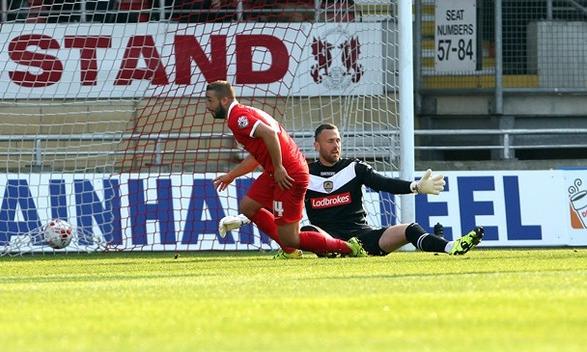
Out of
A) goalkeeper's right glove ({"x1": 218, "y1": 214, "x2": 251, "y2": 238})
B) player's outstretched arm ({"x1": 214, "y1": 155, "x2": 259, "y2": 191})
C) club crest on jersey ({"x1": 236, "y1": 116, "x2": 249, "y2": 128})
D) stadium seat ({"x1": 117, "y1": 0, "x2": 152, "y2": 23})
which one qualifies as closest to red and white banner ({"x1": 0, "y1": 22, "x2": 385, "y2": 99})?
stadium seat ({"x1": 117, "y1": 0, "x2": 152, "y2": 23})

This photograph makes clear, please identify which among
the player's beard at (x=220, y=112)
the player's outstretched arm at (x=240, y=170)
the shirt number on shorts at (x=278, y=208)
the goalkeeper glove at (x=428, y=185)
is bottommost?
the shirt number on shorts at (x=278, y=208)

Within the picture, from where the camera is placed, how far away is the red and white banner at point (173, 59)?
1989cm

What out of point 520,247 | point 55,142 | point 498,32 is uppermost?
point 498,32

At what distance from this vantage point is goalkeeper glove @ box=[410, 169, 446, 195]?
41.0ft

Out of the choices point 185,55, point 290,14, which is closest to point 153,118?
point 185,55

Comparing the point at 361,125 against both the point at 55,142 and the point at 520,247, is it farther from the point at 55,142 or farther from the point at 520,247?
the point at 55,142

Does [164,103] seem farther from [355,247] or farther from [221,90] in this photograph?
[221,90]

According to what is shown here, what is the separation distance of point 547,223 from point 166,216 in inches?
175

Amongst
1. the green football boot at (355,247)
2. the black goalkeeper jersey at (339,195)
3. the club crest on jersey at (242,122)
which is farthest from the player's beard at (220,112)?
the green football boot at (355,247)

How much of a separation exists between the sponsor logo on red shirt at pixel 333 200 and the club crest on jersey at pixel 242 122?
1.43 m

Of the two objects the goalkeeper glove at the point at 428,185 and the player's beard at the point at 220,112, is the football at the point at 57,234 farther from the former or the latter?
the goalkeeper glove at the point at 428,185

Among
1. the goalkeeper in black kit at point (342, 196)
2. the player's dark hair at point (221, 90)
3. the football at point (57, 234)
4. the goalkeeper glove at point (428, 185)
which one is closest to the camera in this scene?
the player's dark hair at point (221, 90)

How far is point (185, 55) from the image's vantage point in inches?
794

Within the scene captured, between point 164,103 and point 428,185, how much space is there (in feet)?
25.3
